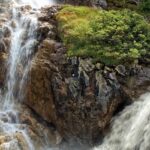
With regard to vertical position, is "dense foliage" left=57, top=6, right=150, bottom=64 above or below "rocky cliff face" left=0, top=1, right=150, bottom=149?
above

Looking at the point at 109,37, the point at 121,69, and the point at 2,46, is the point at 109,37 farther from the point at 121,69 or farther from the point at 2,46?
the point at 2,46

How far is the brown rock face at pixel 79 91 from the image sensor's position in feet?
47.3

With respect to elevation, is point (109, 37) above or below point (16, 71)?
above

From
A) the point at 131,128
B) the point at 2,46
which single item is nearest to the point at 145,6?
the point at 2,46

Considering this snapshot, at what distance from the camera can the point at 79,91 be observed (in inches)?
582

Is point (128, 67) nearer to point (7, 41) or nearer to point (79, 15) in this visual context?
point (79, 15)

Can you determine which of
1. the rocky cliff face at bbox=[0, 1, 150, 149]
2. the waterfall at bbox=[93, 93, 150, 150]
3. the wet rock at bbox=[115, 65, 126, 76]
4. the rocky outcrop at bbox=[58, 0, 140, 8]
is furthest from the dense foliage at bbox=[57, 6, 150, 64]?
the rocky outcrop at bbox=[58, 0, 140, 8]

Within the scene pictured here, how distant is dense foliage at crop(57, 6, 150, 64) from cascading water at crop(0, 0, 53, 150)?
1.94m

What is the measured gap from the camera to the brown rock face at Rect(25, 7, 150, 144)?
1443 centimetres

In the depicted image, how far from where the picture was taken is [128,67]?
A: 47.8 feet

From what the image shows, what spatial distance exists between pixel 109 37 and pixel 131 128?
3.47m

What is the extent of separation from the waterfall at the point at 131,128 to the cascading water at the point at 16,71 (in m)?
2.99

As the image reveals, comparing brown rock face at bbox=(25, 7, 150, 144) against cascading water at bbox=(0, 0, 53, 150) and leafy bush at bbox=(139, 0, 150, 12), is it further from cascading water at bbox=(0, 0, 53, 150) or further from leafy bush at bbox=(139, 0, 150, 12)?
leafy bush at bbox=(139, 0, 150, 12)

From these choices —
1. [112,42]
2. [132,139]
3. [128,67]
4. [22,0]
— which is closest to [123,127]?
[132,139]
